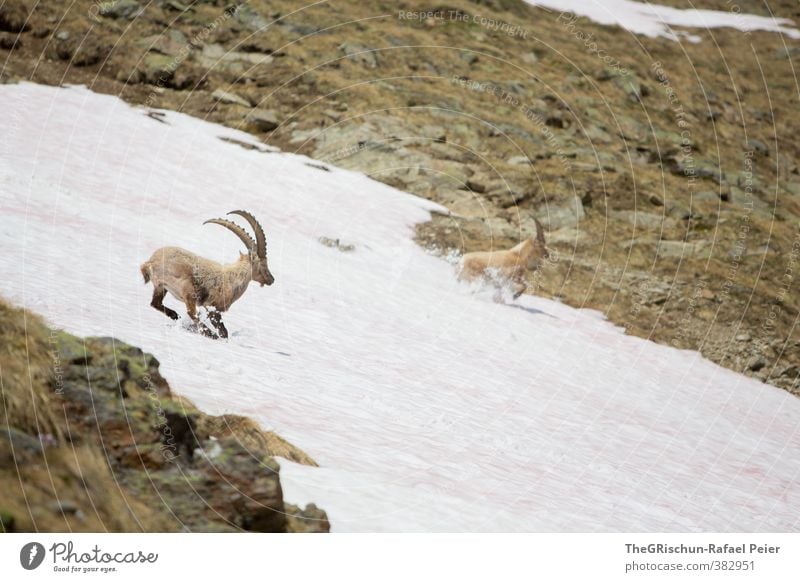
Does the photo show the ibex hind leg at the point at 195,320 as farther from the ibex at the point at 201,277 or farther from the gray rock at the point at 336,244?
the gray rock at the point at 336,244

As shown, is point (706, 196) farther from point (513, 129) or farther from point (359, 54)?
point (359, 54)

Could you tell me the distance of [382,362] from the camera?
703 inches

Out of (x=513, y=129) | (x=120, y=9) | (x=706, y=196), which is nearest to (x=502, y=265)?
(x=513, y=129)

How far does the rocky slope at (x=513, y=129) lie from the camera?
3234 centimetres

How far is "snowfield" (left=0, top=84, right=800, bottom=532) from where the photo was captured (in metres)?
12.4

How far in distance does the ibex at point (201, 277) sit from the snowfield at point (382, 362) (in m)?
0.53

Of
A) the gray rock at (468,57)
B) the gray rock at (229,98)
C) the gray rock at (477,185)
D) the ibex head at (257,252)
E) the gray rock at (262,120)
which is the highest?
the gray rock at (468,57)

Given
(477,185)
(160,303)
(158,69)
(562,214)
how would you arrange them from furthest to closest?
(158,69) → (477,185) → (562,214) → (160,303)

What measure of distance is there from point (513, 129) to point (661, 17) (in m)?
34.2

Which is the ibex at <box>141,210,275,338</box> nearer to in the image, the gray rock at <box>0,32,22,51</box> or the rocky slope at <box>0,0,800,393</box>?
the rocky slope at <box>0,0,800,393</box>

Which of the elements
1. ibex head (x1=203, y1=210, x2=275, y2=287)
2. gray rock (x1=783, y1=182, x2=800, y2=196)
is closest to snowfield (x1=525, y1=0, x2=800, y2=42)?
gray rock (x1=783, y1=182, x2=800, y2=196)

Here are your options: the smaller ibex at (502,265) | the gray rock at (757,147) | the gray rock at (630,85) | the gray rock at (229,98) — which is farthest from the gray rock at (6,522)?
the gray rock at (757,147)
